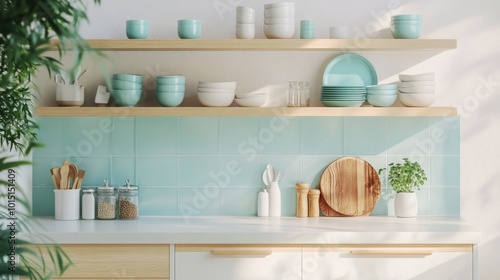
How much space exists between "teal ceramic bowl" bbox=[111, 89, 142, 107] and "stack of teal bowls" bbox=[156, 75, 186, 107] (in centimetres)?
11

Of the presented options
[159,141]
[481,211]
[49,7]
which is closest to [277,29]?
[159,141]

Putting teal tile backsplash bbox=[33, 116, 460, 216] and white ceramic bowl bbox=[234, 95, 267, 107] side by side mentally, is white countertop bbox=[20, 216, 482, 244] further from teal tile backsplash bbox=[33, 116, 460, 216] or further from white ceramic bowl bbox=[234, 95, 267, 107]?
white ceramic bowl bbox=[234, 95, 267, 107]

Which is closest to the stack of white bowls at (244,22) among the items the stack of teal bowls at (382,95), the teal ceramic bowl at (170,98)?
the teal ceramic bowl at (170,98)

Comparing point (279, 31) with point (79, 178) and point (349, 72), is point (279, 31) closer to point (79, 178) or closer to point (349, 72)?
point (349, 72)

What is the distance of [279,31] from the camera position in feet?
14.0

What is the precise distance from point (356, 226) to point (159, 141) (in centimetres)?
123

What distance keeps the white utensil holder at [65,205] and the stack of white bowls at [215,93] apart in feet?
2.90

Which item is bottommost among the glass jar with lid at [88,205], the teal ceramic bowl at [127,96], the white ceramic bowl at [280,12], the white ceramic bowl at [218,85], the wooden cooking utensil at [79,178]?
the glass jar with lid at [88,205]

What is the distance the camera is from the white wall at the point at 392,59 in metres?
4.53

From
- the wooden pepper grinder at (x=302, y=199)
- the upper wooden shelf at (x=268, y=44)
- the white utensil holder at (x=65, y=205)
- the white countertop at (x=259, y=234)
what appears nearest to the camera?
the white countertop at (x=259, y=234)

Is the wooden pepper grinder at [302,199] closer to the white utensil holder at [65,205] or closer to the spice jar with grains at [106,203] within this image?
the spice jar with grains at [106,203]

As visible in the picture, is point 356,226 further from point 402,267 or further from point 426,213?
point 426,213

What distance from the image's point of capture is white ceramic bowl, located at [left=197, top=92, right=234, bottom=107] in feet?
14.1

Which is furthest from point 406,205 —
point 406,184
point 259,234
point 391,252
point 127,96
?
point 127,96
